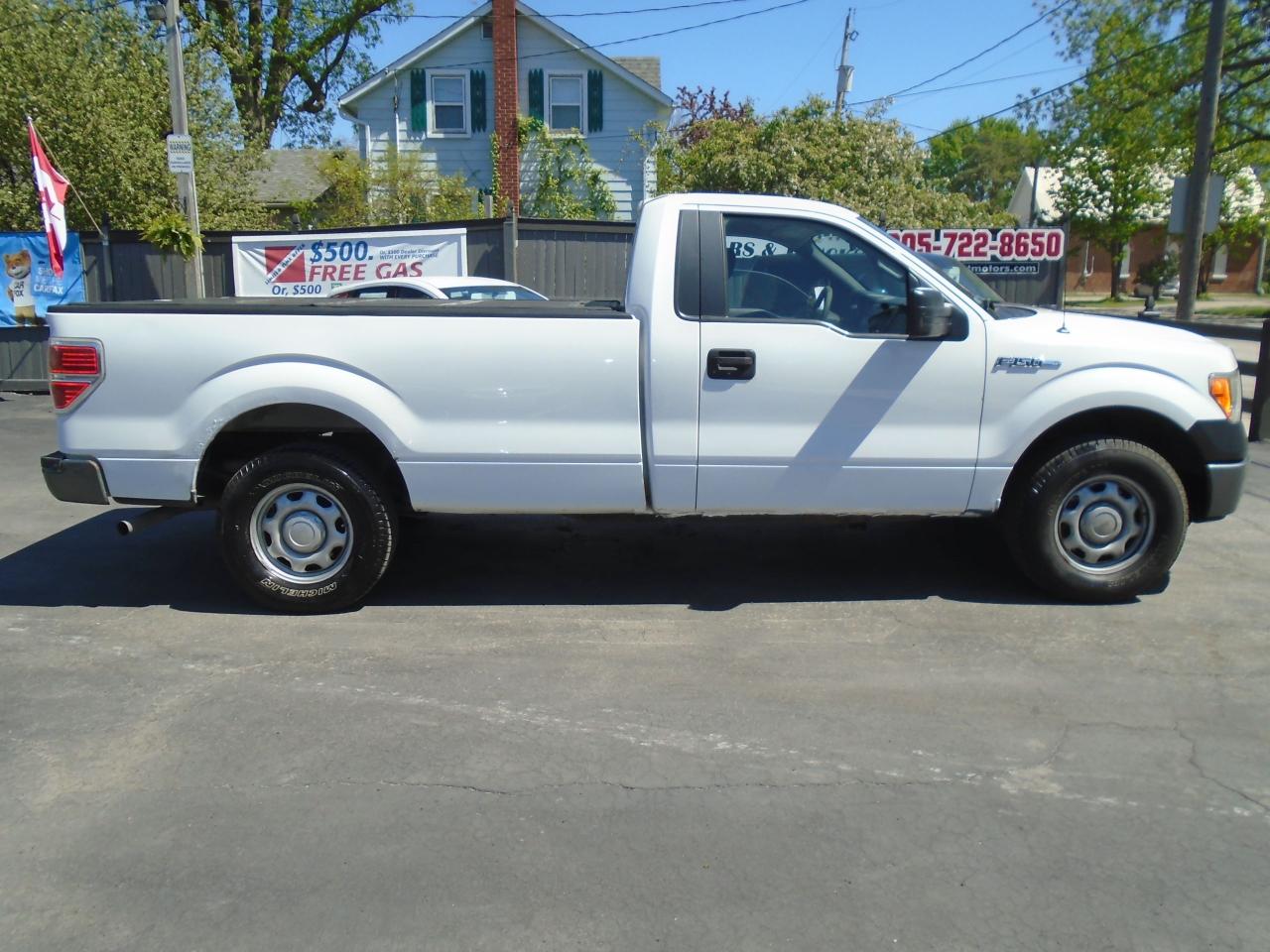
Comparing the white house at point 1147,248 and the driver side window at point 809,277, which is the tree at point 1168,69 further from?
the driver side window at point 809,277

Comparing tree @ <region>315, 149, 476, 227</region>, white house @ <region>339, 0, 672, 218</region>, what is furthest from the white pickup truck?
white house @ <region>339, 0, 672, 218</region>

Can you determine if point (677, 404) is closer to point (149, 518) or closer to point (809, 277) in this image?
point (809, 277)

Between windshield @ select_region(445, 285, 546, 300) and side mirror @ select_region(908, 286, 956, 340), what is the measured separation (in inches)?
242

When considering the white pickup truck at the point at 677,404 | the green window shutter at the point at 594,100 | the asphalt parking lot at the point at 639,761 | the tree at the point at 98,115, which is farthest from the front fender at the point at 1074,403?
the green window shutter at the point at 594,100

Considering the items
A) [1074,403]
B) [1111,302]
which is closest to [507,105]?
[1074,403]

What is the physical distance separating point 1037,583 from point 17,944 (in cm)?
480

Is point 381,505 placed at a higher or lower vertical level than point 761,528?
higher

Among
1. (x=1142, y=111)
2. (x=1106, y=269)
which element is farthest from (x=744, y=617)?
(x=1106, y=269)

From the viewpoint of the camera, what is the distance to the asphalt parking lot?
3125 millimetres

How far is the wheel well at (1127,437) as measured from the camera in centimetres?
556

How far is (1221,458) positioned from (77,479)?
5886mm

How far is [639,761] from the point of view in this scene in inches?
158

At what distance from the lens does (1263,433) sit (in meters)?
10.6

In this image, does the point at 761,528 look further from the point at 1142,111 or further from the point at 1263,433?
the point at 1142,111
